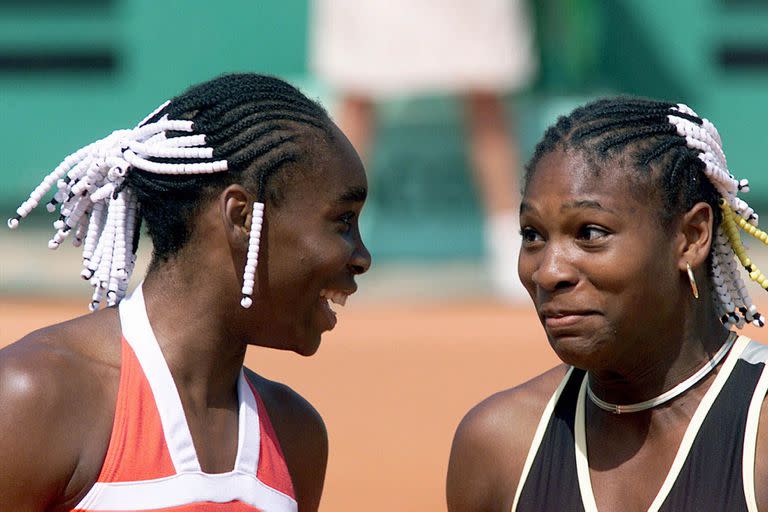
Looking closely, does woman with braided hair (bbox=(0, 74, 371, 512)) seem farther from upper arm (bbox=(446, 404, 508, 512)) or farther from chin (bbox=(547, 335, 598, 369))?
chin (bbox=(547, 335, 598, 369))

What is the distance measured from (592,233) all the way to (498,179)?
5.98 metres

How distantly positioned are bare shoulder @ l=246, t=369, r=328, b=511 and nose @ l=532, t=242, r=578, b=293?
2.35 feet

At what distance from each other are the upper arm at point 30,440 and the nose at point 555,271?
1.04 meters

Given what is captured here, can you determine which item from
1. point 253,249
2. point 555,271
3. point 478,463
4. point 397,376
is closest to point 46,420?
point 253,249

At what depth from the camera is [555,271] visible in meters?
2.87

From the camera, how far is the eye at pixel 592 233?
2.86 m

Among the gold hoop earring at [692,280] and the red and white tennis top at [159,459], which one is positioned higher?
the gold hoop earring at [692,280]

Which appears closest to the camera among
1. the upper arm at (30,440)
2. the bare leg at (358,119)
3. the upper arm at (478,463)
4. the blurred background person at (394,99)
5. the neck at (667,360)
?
the upper arm at (30,440)

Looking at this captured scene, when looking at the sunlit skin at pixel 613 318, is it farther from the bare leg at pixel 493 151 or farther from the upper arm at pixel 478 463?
the bare leg at pixel 493 151

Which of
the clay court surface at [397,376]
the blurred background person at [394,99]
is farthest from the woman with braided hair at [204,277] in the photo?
the blurred background person at [394,99]

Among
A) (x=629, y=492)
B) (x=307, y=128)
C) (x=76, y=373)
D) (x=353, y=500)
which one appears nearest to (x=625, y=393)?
(x=629, y=492)

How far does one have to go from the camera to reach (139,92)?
33.7 feet

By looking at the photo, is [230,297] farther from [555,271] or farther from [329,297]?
[555,271]

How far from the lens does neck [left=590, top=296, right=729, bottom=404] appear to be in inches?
116
